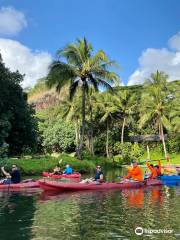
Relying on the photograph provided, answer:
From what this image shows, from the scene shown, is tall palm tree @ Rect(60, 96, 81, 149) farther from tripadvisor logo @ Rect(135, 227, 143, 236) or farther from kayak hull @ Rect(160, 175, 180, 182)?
tripadvisor logo @ Rect(135, 227, 143, 236)

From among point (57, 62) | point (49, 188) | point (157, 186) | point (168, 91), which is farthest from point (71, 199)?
point (168, 91)

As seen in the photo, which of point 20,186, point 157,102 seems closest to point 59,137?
point 157,102

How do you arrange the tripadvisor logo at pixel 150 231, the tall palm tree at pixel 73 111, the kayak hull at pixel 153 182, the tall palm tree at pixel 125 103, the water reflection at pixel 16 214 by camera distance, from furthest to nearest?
the tall palm tree at pixel 73 111 < the tall palm tree at pixel 125 103 < the kayak hull at pixel 153 182 < the water reflection at pixel 16 214 < the tripadvisor logo at pixel 150 231

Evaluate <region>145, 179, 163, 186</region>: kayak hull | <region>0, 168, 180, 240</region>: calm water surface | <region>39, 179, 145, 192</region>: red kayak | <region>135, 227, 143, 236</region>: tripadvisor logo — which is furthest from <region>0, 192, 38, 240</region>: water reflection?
<region>145, 179, 163, 186</region>: kayak hull

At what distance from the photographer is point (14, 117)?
35.6m

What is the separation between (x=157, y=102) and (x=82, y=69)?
61.7 ft

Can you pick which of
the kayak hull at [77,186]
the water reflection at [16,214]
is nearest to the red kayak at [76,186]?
the kayak hull at [77,186]

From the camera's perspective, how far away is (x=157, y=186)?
91.2 ft

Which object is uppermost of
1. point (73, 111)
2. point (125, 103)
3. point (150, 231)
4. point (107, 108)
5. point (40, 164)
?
point (125, 103)

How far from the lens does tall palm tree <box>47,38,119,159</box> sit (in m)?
40.3

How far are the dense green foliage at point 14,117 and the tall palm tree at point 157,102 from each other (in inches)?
893

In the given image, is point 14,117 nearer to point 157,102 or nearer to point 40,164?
point 40,164

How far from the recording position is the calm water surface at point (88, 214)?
13.5 meters

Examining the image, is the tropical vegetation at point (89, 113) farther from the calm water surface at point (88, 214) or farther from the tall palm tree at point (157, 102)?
the calm water surface at point (88, 214)
